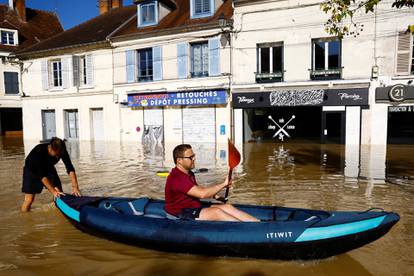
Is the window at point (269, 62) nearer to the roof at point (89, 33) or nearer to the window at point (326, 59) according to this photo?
the window at point (326, 59)

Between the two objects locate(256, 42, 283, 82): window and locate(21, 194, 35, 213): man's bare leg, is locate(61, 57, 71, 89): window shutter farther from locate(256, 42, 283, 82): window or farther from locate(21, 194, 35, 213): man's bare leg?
locate(21, 194, 35, 213): man's bare leg

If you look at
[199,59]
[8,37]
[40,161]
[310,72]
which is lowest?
[40,161]

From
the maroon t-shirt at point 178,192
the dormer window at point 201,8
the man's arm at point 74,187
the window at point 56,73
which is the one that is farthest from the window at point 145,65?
the maroon t-shirt at point 178,192

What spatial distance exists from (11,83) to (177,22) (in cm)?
1730

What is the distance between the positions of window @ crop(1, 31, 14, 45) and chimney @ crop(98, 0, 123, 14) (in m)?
8.01

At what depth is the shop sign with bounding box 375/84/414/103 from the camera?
587 inches

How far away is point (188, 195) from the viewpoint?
446cm

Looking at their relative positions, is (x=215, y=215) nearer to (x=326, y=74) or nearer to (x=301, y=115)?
(x=326, y=74)

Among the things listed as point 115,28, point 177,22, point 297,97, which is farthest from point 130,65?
point 297,97

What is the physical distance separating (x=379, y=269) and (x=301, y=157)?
8.94 m

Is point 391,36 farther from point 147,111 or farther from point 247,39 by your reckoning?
point 147,111

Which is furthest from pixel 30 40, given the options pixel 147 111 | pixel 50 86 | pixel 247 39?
pixel 247 39

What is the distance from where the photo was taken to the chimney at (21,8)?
31.0m

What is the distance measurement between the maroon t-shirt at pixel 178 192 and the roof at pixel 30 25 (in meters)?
29.3
